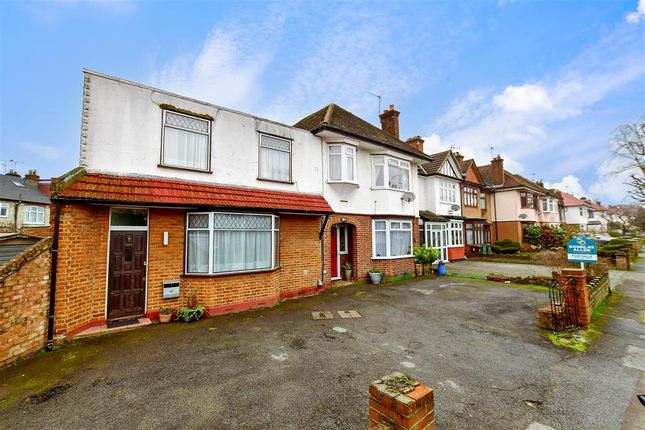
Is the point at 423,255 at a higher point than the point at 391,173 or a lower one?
lower

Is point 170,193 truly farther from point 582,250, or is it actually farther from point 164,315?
point 582,250

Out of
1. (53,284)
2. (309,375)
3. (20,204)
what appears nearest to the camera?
(309,375)

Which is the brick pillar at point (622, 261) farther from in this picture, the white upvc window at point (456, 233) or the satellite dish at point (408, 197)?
the satellite dish at point (408, 197)

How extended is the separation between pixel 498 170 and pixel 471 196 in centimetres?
741

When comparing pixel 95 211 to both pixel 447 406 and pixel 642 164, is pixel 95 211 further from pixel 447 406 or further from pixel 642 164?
pixel 642 164

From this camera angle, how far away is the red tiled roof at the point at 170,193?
6285 millimetres

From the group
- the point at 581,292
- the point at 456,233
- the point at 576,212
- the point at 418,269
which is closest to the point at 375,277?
the point at 418,269

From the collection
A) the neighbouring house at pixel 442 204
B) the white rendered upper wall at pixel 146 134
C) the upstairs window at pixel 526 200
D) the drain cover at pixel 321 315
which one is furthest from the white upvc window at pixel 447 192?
the drain cover at pixel 321 315

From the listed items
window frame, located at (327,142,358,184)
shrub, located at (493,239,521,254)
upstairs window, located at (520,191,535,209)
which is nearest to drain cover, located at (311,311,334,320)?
window frame, located at (327,142,358,184)

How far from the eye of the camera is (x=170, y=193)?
24.0ft

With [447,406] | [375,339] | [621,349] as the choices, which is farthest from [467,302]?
[447,406]

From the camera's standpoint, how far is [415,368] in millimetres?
4688

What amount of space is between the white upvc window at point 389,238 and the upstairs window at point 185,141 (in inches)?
309

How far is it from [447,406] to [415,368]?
1047 mm
